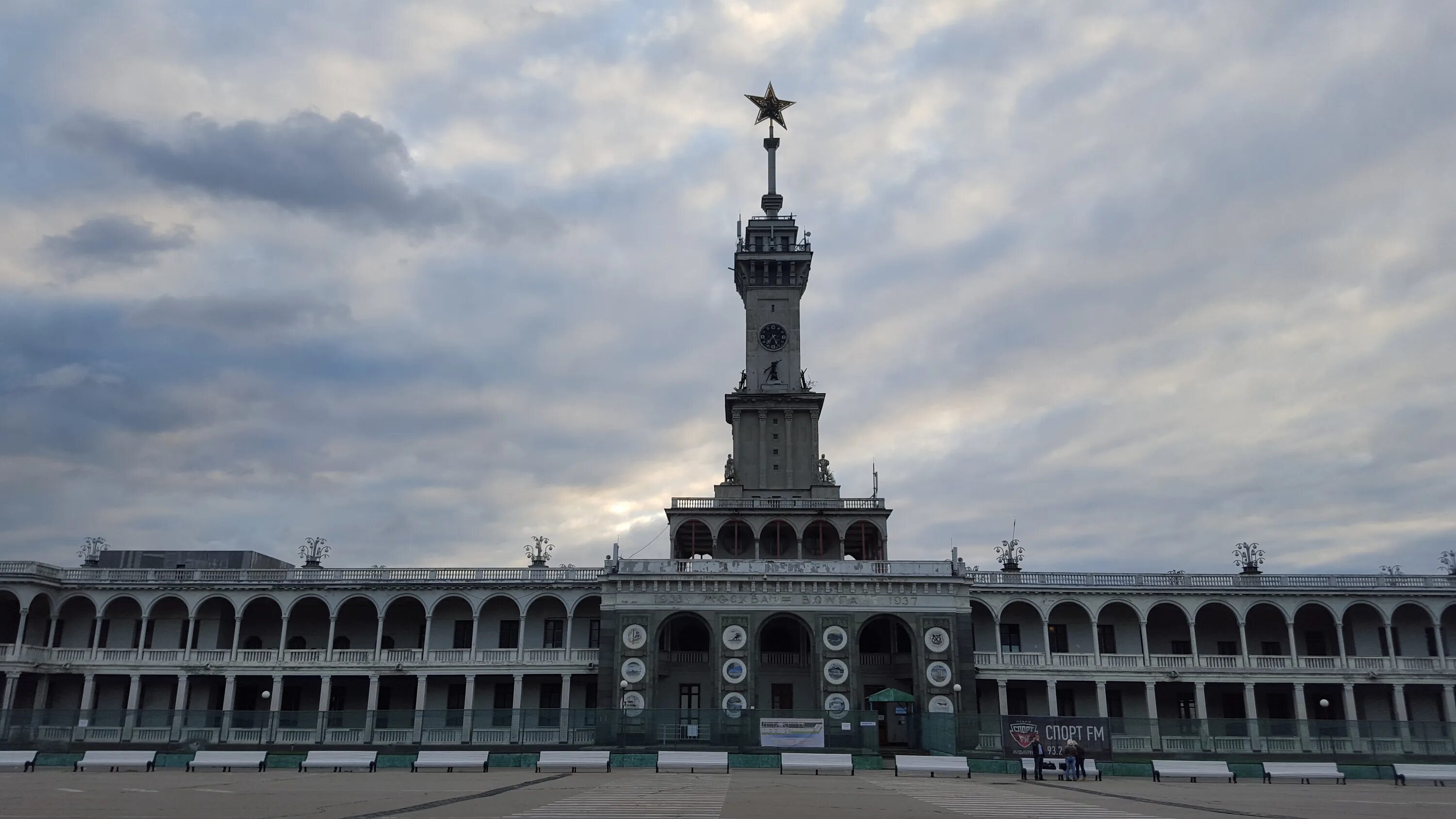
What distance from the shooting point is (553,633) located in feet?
200

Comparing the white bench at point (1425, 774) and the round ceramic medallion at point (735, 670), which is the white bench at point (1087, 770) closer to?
the white bench at point (1425, 774)

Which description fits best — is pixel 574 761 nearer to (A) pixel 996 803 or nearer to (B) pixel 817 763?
(B) pixel 817 763

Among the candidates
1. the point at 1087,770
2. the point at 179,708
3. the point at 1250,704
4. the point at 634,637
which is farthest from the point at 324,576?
the point at 1250,704

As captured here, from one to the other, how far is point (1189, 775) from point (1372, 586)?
1155 inches

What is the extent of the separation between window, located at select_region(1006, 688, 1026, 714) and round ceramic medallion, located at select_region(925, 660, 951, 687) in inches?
329

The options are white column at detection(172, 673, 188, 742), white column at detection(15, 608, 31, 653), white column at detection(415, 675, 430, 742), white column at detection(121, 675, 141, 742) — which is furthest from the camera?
white column at detection(415, 675, 430, 742)

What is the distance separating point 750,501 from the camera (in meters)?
65.9

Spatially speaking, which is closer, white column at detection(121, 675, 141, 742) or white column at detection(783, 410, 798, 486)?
white column at detection(121, 675, 141, 742)

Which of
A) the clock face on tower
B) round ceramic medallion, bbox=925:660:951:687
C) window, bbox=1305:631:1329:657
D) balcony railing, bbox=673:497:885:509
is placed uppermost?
the clock face on tower

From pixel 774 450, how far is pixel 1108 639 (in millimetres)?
24141

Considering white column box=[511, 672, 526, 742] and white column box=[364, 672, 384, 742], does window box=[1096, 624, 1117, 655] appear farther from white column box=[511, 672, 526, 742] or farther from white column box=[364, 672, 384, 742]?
white column box=[364, 672, 384, 742]

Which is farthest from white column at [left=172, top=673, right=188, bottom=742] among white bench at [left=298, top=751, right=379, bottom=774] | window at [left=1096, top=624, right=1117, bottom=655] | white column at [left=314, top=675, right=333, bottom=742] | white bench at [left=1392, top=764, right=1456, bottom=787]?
white bench at [left=1392, top=764, right=1456, bottom=787]

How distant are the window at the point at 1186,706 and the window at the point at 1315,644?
7910 mm

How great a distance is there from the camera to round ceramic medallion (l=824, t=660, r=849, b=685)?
Answer: 53219mm
